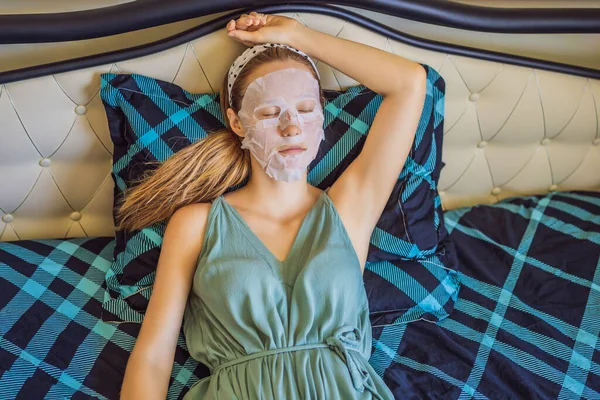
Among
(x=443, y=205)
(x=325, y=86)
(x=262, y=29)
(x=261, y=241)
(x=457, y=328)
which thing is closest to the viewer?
(x=261, y=241)

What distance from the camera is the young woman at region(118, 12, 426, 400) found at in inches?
49.3

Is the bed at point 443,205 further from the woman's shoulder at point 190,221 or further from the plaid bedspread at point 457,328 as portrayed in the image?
the woman's shoulder at point 190,221

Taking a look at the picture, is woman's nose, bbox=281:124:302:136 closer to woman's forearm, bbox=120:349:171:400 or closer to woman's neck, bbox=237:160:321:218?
woman's neck, bbox=237:160:321:218

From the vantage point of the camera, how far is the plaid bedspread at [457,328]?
4.46 ft

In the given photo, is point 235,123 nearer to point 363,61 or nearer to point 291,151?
point 291,151

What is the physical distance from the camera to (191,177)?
143 cm

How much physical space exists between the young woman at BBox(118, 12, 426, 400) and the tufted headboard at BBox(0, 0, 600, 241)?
0.54ft

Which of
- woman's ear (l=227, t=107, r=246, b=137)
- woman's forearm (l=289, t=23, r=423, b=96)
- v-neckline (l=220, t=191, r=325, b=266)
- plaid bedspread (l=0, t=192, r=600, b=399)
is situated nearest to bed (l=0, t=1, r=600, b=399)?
plaid bedspread (l=0, t=192, r=600, b=399)

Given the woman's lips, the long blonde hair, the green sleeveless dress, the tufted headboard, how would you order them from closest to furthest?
1. the green sleeveless dress
2. the woman's lips
3. the long blonde hair
4. the tufted headboard

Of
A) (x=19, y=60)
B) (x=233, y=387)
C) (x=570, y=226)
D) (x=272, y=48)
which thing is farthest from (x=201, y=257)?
(x=570, y=226)

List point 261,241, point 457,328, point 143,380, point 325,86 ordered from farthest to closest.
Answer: point 325,86
point 457,328
point 261,241
point 143,380

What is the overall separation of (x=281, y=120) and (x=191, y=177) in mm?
285

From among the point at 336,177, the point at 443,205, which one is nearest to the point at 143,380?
the point at 336,177

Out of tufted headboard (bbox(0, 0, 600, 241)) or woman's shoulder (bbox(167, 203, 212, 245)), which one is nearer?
woman's shoulder (bbox(167, 203, 212, 245))
